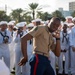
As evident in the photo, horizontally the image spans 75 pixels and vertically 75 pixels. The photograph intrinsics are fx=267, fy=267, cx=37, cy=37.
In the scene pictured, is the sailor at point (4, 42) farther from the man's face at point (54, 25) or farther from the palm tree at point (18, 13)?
the palm tree at point (18, 13)

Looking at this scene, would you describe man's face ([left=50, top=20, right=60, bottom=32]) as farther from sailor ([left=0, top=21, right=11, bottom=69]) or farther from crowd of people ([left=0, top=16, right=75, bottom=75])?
sailor ([left=0, top=21, right=11, bottom=69])

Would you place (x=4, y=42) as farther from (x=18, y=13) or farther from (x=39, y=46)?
(x=18, y=13)

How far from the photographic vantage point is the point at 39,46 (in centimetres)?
448

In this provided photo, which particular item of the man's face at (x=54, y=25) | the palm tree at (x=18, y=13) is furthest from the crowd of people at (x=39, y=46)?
the palm tree at (x=18, y=13)

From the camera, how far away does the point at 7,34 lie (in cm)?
802

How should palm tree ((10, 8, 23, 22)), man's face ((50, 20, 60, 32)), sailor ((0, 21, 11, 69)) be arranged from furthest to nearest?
1. palm tree ((10, 8, 23, 22))
2. sailor ((0, 21, 11, 69))
3. man's face ((50, 20, 60, 32))

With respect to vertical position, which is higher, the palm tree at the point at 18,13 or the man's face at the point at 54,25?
the man's face at the point at 54,25

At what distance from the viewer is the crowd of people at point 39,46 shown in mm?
4434

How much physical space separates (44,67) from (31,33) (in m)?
0.62

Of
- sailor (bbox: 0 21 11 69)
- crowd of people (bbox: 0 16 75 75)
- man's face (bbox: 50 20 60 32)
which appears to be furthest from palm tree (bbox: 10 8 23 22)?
man's face (bbox: 50 20 60 32)

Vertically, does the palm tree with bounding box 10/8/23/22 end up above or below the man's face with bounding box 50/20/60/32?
below

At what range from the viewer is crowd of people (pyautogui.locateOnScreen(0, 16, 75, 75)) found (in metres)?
4.43

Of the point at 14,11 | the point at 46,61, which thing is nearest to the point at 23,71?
the point at 46,61

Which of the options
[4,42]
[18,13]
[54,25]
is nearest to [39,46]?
[54,25]
